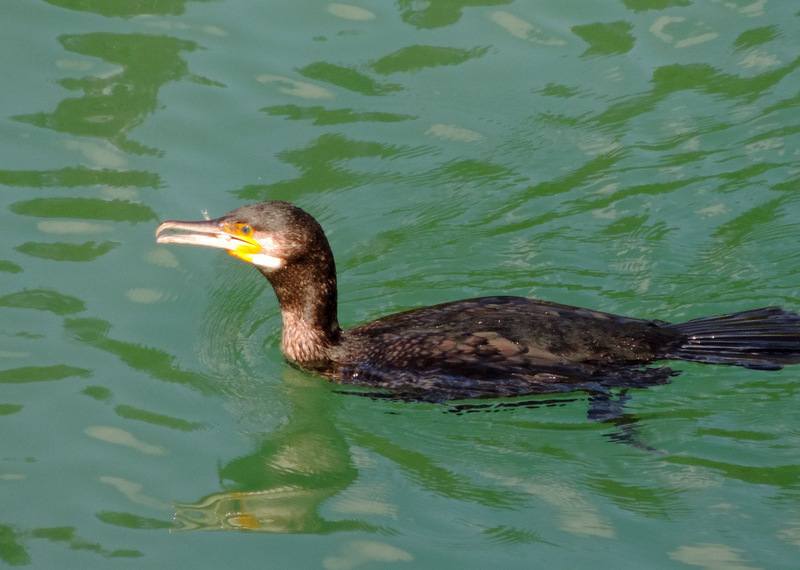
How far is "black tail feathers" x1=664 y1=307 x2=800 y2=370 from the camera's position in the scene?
6199mm

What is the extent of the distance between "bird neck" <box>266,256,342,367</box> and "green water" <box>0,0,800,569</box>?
219 millimetres

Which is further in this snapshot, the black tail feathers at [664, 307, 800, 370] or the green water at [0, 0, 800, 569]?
the black tail feathers at [664, 307, 800, 370]

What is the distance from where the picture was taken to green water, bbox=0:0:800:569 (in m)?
5.46

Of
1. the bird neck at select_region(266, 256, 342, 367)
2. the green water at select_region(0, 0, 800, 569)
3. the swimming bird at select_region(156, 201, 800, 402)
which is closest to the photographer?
the green water at select_region(0, 0, 800, 569)

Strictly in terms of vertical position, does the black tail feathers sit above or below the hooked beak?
below

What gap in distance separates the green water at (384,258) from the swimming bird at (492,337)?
21 cm

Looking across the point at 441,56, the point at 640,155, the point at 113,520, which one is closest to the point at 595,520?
the point at 113,520

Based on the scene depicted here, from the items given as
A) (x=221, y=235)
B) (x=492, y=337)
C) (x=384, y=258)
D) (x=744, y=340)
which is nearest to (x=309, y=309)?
(x=221, y=235)

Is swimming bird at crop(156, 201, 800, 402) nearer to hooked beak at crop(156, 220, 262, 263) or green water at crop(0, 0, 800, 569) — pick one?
hooked beak at crop(156, 220, 262, 263)

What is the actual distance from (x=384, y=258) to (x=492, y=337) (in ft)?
5.11

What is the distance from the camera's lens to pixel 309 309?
6.61 metres

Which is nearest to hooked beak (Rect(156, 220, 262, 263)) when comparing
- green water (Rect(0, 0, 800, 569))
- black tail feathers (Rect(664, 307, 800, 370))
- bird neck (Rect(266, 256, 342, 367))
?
bird neck (Rect(266, 256, 342, 367))

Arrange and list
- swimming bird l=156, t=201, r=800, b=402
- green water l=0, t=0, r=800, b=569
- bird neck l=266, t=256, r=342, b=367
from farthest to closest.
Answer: bird neck l=266, t=256, r=342, b=367 < swimming bird l=156, t=201, r=800, b=402 < green water l=0, t=0, r=800, b=569

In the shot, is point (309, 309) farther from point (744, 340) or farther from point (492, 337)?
point (744, 340)
